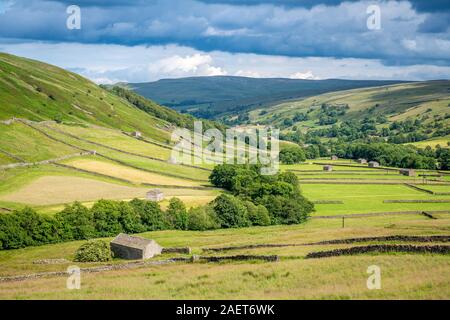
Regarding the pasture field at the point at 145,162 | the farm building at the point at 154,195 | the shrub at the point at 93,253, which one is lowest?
the shrub at the point at 93,253

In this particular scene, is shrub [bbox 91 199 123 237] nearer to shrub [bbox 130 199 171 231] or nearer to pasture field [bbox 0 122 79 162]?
shrub [bbox 130 199 171 231]

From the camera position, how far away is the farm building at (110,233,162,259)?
2486 inches

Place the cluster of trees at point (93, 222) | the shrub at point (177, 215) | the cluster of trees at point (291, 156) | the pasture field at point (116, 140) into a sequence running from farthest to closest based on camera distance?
1. the cluster of trees at point (291, 156)
2. the pasture field at point (116, 140)
3. the shrub at point (177, 215)
4. the cluster of trees at point (93, 222)

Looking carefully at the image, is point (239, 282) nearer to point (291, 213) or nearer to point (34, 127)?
point (291, 213)

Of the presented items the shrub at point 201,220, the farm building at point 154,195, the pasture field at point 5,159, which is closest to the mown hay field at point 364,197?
the shrub at point 201,220

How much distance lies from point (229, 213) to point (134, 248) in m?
30.8

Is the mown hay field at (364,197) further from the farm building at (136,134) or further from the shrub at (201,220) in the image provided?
the farm building at (136,134)

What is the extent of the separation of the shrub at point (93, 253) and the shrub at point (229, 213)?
3024 cm

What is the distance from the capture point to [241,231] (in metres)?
86.8

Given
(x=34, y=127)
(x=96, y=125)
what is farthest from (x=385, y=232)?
(x=96, y=125)

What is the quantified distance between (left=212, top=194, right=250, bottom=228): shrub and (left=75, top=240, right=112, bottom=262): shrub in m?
30.2

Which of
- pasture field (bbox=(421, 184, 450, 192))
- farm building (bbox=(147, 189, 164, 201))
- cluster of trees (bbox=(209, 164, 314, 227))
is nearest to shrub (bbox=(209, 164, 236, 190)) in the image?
cluster of trees (bbox=(209, 164, 314, 227))

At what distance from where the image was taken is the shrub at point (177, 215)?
8969cm

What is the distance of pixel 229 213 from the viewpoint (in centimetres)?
9294
